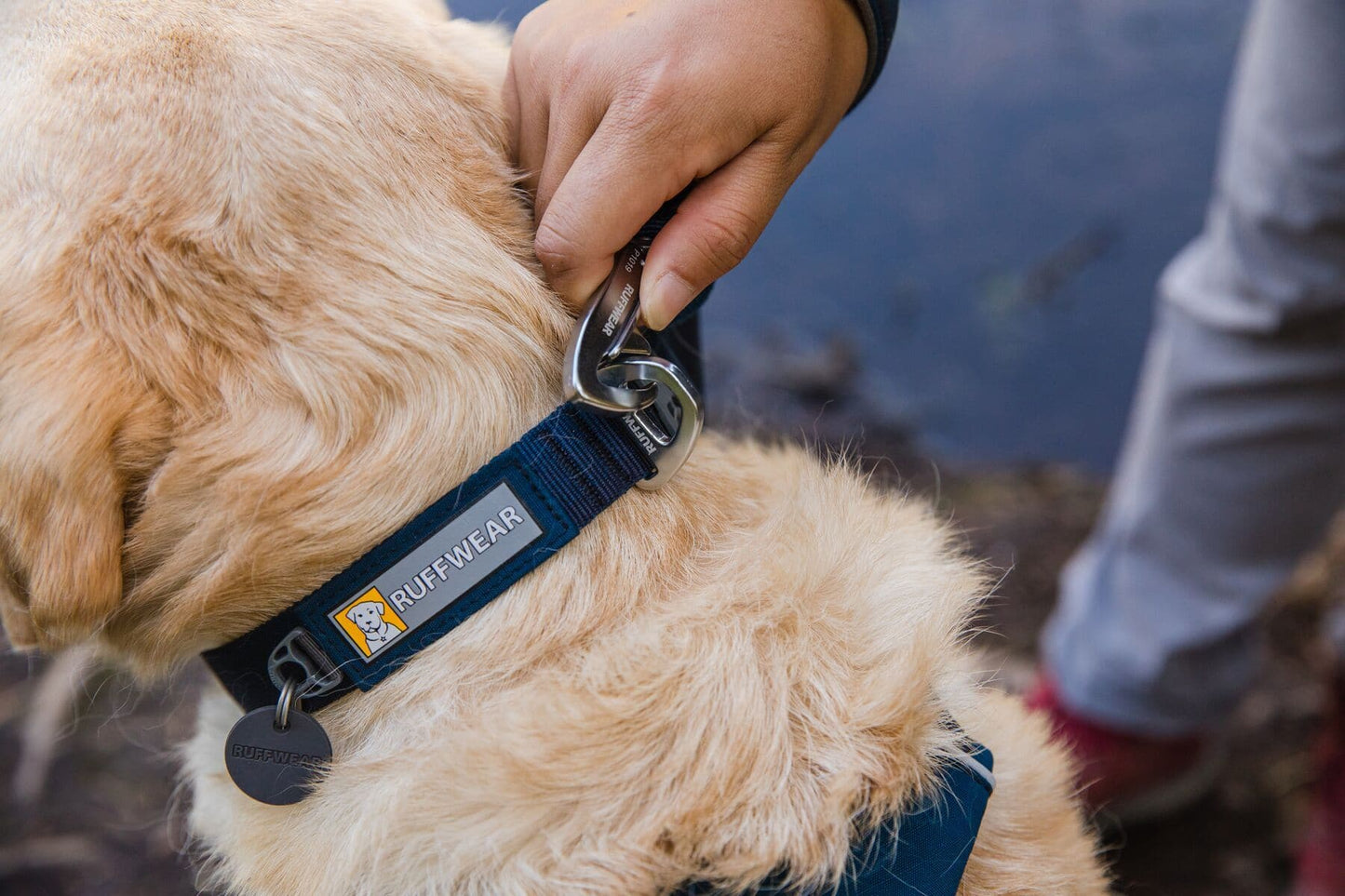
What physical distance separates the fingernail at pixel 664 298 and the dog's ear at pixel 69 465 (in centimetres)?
60

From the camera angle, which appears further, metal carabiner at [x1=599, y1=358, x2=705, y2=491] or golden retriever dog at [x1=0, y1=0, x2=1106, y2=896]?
metal carabiner at [x1=599, y1=358, x2=705, y2=491]

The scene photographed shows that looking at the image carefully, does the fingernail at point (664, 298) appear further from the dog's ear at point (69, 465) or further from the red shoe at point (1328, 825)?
the red shoe at point (1328, 825)

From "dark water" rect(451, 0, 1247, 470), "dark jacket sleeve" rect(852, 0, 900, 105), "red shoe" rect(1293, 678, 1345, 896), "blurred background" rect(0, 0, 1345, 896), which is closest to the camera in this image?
"dark jacket sleeve" rect(852, 0, 900, 105)

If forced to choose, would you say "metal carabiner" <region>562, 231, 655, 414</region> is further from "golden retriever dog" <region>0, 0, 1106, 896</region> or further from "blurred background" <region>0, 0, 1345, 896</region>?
"blurred background" <region>0, 0, 1345, 896</region>

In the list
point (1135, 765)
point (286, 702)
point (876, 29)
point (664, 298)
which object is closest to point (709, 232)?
point (664, 298)

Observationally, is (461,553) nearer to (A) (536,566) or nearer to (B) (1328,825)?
(A) (536,566)

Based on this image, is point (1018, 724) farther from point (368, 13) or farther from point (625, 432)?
point (368, 13)

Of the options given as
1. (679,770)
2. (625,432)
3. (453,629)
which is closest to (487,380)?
(625,432)

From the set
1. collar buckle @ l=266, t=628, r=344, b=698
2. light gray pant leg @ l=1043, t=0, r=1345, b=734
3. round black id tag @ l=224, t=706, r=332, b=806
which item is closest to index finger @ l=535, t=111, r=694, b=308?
collar buckle @ l=266, t=628, r=344, b=698

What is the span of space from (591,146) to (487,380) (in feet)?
1.07

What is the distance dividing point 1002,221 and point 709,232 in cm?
258

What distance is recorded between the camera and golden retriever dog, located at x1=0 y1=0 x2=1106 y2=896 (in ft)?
Answer: 3.41

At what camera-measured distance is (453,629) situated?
3.67 ft

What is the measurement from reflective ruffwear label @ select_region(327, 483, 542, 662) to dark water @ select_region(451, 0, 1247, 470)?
6.85 feet
